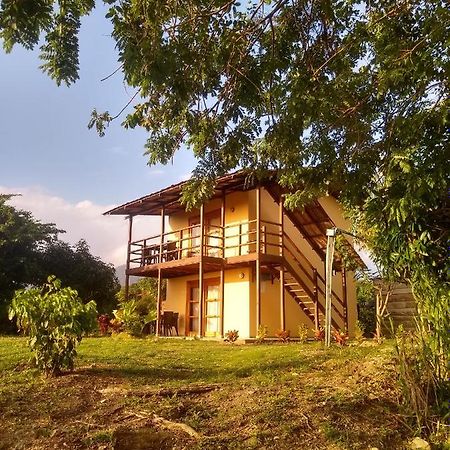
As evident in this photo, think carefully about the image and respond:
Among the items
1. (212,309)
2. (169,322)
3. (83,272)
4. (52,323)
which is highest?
(83,272)

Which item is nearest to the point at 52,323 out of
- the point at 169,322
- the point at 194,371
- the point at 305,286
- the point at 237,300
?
the point at 194,371

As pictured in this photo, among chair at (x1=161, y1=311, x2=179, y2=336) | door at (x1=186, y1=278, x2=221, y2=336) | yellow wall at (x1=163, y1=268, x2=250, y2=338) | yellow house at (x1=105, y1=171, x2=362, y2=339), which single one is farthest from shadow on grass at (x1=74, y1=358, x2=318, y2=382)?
chair at (x1=161, y1=311, x2=179, y2=336)

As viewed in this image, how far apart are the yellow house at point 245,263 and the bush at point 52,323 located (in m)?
8.37

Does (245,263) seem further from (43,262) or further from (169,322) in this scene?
(43,262)

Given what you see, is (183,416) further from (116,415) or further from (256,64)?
(256,64)

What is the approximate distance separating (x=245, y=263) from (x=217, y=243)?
2.65 meters

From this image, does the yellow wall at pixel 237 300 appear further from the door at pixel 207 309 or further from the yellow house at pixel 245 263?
the door at pixel 207 309

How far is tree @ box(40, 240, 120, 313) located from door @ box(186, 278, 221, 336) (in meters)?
Answer: 5.22

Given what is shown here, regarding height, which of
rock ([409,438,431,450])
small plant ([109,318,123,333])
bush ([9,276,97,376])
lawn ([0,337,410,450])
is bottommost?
rock ([409,438,431,450])

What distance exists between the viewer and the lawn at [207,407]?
4434 millimetres

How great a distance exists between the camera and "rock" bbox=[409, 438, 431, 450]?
4449mm

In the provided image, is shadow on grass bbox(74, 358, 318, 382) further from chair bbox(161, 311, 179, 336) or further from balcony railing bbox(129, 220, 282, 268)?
chair bbox(161, 311, 179, 336)

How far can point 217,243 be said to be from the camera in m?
17.9

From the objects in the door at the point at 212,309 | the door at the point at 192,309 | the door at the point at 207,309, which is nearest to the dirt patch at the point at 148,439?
the door at the point at 207,309
